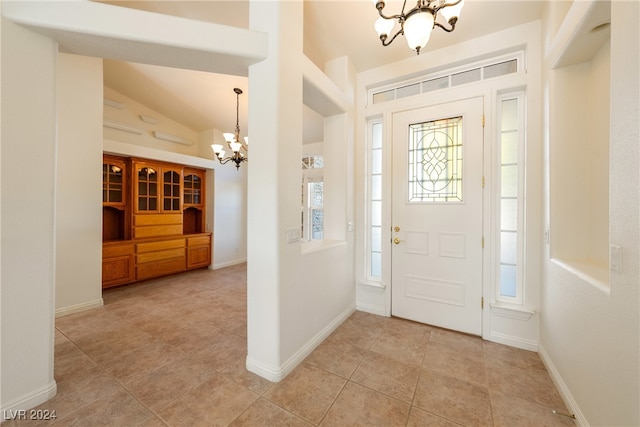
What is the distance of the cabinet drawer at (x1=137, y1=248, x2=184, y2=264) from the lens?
165 inches

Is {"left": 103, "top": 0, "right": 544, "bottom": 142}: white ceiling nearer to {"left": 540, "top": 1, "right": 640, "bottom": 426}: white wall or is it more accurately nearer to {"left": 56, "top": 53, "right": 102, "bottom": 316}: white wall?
{"left": 56, "top": 53, "right": 102, "bottom": 316}: white wall

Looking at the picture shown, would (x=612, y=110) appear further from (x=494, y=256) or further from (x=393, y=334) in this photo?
(x=393, y=334)

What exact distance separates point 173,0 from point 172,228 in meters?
3.66

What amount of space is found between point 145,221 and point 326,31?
4253 mm

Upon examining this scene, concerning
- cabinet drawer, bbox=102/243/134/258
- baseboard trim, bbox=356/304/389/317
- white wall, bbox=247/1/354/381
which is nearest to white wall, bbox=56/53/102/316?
cabinet drawer, bbox=102/243/134/258

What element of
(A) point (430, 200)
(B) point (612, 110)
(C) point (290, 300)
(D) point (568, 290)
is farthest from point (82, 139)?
(D) point (568, 290)

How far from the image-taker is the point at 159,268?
4453mm

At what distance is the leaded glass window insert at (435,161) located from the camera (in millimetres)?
2529

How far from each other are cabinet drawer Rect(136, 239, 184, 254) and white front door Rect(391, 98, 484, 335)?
163 inches

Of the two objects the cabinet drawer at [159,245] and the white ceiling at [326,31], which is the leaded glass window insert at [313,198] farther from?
the cabinet drawer at [159,245]

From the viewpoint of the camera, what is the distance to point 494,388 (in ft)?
5.67

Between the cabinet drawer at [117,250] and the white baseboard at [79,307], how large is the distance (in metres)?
0.87

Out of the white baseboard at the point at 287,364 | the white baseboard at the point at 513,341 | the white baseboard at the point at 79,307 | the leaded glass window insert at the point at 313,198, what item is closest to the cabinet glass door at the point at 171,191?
the white baseboard at the point at 79,307

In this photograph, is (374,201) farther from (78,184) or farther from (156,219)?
(156,219)
